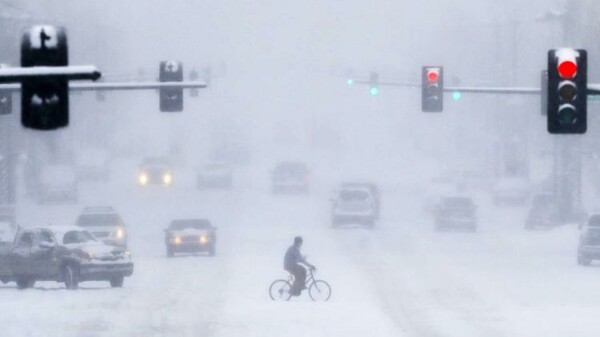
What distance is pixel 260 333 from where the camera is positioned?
92.0 ft

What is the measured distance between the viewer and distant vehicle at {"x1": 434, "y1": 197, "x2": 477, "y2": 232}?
6194 centimetres

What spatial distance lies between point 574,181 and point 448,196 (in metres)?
6.56

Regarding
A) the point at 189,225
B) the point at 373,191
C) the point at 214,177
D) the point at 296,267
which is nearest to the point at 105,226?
the point at 189,225

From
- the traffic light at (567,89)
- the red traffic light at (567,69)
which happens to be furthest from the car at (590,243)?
the red traffic light at (567,69)

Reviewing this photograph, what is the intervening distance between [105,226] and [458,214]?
16.1m

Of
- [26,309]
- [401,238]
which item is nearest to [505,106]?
[401,238]

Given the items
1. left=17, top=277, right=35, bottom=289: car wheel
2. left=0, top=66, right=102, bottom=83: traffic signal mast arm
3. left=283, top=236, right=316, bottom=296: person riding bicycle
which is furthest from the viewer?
left=17, top=277, right=35, bottom=289: car wheel

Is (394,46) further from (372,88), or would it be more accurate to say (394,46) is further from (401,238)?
(372,88)

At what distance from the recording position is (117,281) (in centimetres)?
3953

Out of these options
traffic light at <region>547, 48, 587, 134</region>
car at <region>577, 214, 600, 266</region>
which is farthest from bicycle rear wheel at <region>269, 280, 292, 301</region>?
traffic light at <region>547, 48, 587, 134</region>

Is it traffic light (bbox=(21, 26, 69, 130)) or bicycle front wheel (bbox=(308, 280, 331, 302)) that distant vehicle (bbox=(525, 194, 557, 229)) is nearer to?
bicycle front wheel (bbox=(308, 280, 331, 302))

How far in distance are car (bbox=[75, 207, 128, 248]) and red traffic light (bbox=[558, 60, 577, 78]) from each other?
32918 mm

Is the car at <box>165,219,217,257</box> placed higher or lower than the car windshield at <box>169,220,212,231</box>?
lower

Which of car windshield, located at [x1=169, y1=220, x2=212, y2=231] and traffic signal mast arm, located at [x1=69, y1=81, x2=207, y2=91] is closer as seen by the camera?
traffic signal mast arm, located at [x1=69, y1=81, x2=207, y2=91]
